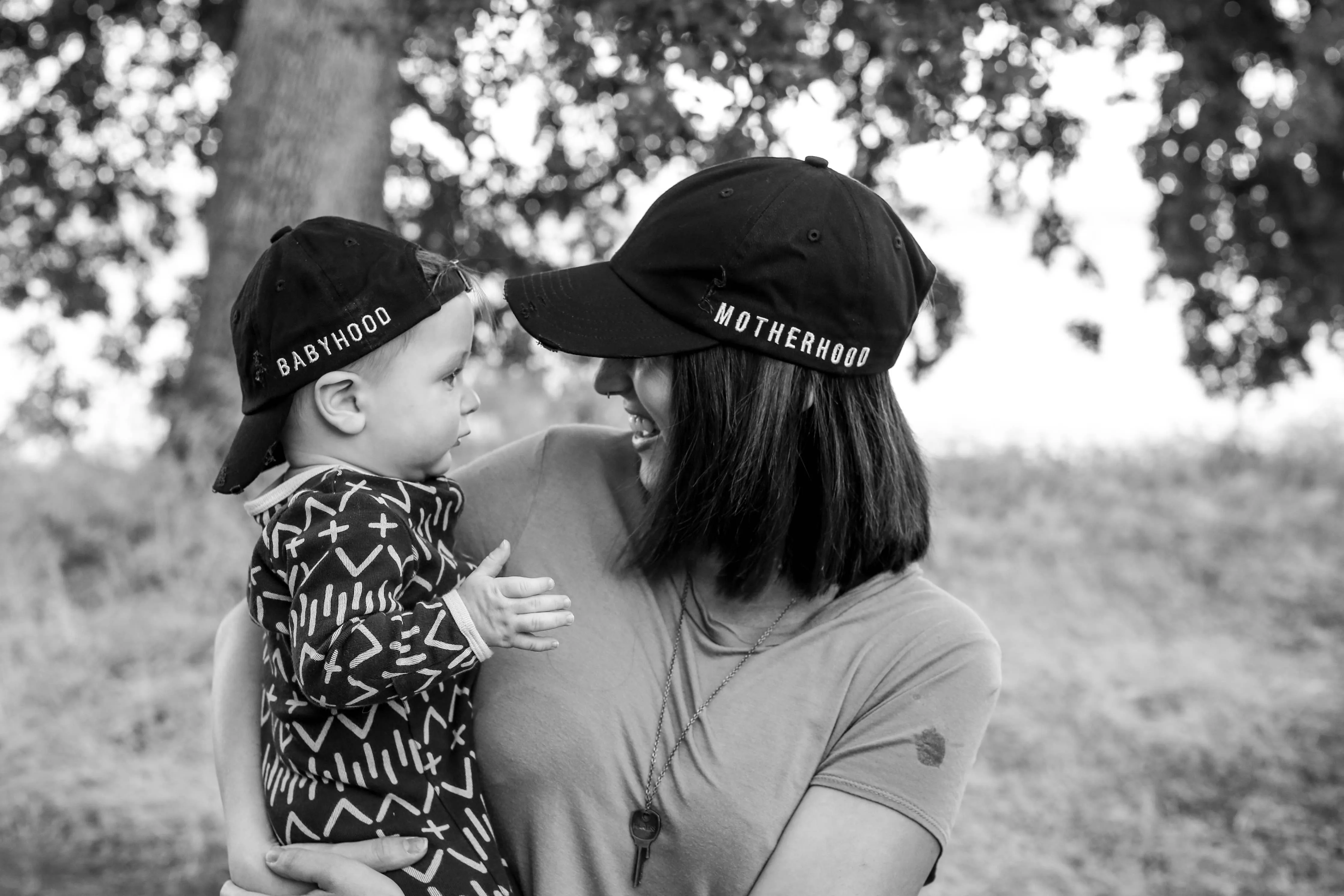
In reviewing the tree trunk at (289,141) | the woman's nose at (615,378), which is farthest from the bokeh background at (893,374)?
the woman's nose at (615,378)

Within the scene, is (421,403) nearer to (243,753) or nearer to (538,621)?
(538,621)

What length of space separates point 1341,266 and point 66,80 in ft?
21.5

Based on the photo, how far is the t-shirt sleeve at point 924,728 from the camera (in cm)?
180

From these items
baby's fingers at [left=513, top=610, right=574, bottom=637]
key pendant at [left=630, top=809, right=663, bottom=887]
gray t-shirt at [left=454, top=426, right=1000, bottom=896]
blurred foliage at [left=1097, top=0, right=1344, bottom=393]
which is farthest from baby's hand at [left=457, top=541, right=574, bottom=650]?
blurred foliage at [left=1097, top=0, right=1344, bottom=393]

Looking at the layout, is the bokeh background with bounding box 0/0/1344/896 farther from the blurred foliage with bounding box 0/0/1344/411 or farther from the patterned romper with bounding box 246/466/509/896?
the patterned romper with bounding box 246/466/509/896

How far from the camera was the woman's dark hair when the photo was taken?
6.39ft

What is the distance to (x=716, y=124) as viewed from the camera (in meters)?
2.93

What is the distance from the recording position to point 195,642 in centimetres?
527

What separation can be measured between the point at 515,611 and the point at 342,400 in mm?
467

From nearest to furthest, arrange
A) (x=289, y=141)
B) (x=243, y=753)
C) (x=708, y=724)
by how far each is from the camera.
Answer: (x=708, y=724) < (x=243, y=753) < (x=289, y=141)

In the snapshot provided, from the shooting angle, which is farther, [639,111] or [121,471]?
[121,471]

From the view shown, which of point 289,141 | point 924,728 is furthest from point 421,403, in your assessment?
point 289,141

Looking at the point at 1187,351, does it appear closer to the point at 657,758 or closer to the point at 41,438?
the point at 657,758

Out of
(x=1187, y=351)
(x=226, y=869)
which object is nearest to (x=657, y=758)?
(x=226, y=869)
